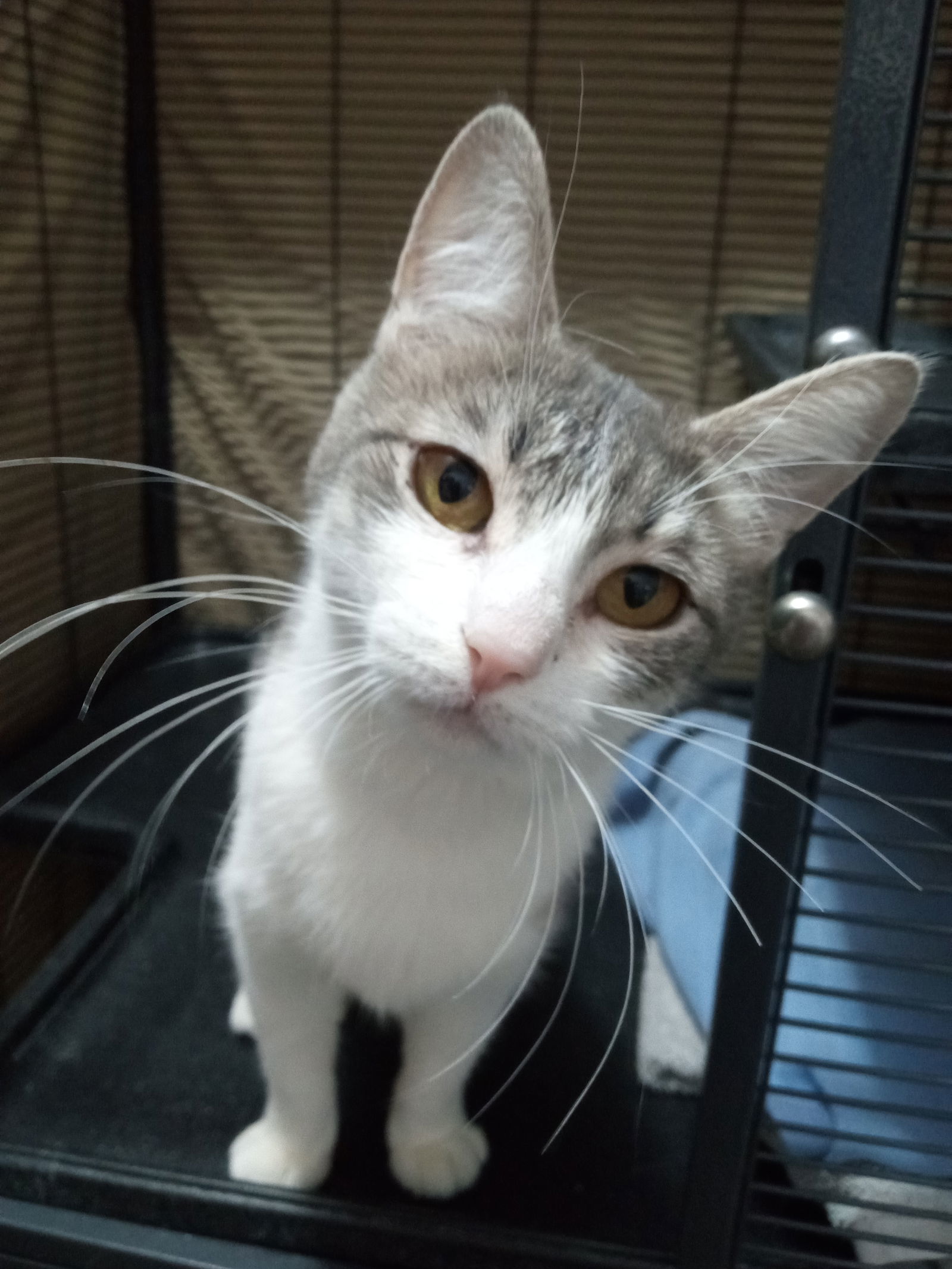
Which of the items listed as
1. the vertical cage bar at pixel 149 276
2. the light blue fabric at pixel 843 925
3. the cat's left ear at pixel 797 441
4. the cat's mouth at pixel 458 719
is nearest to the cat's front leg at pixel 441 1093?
the light blue fabric at pixel 843 925

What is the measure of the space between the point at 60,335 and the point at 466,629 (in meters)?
0.79

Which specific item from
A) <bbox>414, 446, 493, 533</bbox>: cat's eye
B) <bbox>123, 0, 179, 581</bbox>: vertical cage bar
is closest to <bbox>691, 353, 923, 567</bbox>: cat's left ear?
<bbox>414, 446, 493, 533</bbox>: cat's eye

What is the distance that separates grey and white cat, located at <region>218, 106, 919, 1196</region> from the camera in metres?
0.53

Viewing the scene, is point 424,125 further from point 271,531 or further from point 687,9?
point 271,531

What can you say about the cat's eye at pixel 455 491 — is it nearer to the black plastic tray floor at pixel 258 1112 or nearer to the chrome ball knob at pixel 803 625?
the chrome ball knob at pixel 803 625

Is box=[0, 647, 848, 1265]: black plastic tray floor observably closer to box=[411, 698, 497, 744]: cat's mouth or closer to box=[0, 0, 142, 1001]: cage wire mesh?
box=[0, 0, 142, 1001]: cage wire mesh

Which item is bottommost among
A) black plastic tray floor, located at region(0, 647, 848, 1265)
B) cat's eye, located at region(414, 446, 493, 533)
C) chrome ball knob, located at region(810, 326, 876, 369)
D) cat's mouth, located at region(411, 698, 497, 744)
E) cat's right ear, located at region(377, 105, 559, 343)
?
black plastic tray floor, located at region(0, 647, 848, 1265)

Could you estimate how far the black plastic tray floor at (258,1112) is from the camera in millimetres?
708

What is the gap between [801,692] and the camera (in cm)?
54

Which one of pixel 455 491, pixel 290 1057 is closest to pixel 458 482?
pixel 455 491

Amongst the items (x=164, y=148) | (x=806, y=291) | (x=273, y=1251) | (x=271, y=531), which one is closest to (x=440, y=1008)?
(x=273, y=1251)

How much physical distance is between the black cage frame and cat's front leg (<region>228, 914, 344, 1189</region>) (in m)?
0.05

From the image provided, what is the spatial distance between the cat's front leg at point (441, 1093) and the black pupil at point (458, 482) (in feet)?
1.22

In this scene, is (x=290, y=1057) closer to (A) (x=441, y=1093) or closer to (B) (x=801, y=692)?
(A) (x=441, y=1093)
